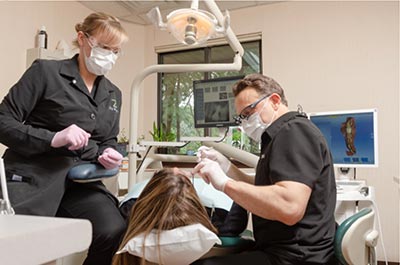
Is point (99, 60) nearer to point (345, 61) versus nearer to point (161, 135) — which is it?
point (161, 135)

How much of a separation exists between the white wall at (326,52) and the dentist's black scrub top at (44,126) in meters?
1.77

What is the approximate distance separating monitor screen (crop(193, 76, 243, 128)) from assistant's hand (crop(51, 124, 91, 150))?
3.73ft

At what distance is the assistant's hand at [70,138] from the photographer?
1.25m

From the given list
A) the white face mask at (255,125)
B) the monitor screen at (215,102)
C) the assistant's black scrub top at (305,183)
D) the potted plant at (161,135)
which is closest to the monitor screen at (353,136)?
the monitor screen at (215,102)

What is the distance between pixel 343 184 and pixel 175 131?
217cm

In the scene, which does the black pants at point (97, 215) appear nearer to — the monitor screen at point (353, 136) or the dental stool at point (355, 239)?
the dental stool at point (355, 239)

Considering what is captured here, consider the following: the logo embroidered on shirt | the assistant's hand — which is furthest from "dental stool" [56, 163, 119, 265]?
the logo embroidered on shirt

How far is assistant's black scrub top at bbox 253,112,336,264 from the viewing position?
45.1 inches

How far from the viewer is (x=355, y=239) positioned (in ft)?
3.93

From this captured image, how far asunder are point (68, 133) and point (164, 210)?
1.54 feet

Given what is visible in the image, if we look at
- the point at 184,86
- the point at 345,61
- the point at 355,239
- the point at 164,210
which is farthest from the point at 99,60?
the point at 184,86

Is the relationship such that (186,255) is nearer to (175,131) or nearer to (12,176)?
(12,176)

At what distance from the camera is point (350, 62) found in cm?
327

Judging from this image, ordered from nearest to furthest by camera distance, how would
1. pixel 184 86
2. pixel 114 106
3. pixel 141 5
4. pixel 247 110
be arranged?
pixel 247 110, pixel 114 106, pixel 141 5, pixel 184 86
